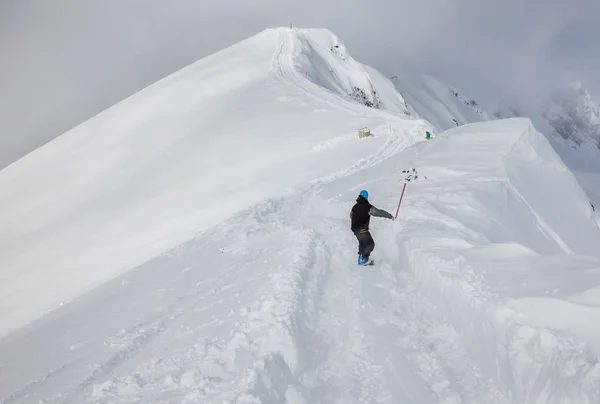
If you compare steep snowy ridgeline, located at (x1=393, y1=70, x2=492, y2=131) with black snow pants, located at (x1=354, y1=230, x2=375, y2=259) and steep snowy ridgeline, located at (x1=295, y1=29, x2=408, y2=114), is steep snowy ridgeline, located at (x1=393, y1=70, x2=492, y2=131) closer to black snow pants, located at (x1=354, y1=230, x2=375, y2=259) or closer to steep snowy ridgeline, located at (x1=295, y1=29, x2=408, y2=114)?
steep snowy ridgeline, located at (x1=295, y1=29, x2=408, y2=114)

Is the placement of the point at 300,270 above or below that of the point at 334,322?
above

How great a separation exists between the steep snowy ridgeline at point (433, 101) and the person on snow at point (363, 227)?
89.2 m

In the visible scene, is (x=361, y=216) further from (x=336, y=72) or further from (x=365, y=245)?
(x=336, y=72)

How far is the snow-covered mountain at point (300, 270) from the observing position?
574cm

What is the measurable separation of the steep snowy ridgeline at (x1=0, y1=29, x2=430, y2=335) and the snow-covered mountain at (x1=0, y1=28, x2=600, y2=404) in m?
0.16

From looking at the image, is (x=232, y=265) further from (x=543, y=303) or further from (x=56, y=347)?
(x=543, y=303)

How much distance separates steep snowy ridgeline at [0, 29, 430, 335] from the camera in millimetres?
16562

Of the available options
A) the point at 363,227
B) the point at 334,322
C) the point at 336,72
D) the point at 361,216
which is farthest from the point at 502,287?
the point at 336,72

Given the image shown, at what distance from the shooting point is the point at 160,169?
2397 centimetres

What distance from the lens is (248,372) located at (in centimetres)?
552

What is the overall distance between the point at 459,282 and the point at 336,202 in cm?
708

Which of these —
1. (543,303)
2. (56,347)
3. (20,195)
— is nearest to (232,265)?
(56,347)

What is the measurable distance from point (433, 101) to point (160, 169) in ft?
401

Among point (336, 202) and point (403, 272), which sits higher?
point (336, 202)
